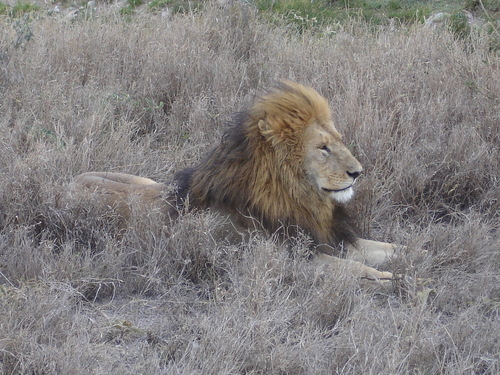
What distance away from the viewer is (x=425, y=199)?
Result: 4.96m

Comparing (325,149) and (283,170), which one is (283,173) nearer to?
(283,170)

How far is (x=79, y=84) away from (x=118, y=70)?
0.36m

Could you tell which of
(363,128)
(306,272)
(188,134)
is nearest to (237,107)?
(188,134)

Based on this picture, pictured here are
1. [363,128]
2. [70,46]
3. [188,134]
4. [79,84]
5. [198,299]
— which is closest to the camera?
[198,299]

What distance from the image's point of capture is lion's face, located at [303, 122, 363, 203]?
4.12m

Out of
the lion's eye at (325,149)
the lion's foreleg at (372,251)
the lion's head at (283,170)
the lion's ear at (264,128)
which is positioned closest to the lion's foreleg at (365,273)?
the lion's foreleg at (372,251)

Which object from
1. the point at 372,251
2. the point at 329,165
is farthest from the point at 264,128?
the point at 372,251

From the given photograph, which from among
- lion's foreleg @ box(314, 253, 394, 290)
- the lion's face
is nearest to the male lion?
the lion's face

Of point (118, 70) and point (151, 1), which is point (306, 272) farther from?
point (151, 1)

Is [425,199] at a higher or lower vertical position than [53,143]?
lower

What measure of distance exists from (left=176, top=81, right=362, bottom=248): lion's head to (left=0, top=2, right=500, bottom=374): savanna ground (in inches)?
7.4

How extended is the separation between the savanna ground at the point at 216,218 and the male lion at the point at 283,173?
0.55 ft

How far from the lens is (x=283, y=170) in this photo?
4.15m

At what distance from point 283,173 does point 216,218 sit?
401mm
